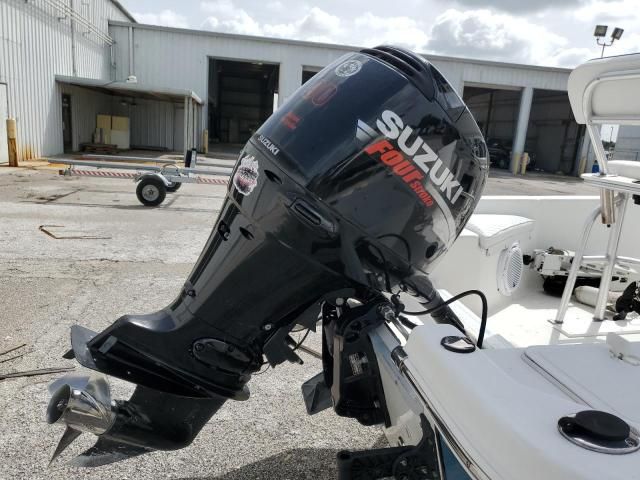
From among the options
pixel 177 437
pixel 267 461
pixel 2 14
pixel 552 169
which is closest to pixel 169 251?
pixel 267 461

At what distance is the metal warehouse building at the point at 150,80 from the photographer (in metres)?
13.2

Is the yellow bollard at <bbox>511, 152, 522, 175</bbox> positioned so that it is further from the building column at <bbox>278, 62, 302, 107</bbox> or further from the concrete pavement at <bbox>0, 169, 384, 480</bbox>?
the concrete pavement at <bbox>0, 169, 384, 480</bbox>

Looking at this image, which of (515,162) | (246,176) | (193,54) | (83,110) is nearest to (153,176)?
(246,176)

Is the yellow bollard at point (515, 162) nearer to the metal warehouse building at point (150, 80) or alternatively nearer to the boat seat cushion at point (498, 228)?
the metal warehouse building at point (150, 80)

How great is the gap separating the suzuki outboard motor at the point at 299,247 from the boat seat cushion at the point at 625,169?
1313 millimetres

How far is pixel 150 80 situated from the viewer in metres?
20.4

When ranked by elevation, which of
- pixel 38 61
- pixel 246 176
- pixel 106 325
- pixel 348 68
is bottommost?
pixel 106 325

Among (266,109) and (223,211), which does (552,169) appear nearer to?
(266,109)

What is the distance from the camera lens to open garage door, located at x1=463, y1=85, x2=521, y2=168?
2664cm

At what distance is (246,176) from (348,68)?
0.46m

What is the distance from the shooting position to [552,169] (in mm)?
27719

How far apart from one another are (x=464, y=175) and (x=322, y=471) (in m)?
1.27

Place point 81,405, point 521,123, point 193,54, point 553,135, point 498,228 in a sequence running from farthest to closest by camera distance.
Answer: point 553,135 < point 521,123 < point 193,54 < point 498,228 < point 81,405

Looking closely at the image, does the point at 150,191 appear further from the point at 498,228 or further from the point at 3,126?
the point at 3,126
